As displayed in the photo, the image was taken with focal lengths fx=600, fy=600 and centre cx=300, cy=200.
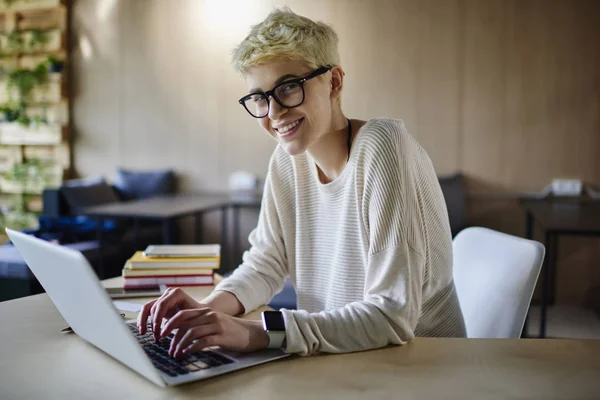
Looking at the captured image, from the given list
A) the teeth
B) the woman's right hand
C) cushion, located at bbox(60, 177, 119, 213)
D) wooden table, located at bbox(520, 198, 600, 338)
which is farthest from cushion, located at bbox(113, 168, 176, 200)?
the woman's right hand

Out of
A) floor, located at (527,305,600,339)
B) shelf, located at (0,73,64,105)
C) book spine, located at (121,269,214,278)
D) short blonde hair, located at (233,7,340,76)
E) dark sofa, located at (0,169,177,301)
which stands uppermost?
shelf, located at (0,73,64,105)

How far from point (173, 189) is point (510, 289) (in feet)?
15.0

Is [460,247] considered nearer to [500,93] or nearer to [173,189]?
[500,93]

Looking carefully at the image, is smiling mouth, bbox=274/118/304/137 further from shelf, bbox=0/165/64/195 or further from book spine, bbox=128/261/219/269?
shelf, bbox=0/165/64/195

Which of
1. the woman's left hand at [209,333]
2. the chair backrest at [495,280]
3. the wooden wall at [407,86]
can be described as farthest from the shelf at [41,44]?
the woman's left hand at [209,333]

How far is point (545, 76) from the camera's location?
184 inches

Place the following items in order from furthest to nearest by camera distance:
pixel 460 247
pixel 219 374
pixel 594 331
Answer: pixel 594 331 → pixel 460 247 → pixel 219 374

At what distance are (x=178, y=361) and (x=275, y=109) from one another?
1.91ft

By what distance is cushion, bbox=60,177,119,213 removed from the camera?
4680 mm

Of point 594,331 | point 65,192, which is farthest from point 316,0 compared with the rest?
point 594,331

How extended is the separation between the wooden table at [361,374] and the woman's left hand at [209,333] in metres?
0.06

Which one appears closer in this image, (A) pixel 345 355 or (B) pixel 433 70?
(A) pixel 345 355

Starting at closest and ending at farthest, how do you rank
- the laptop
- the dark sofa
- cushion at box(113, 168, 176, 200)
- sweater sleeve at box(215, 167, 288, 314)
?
1. the laptop
2. sweater sleeve at box(215, 167, 288, 314)
3. the dark sofa
4. cushion at box(113, 168, 176, 200)

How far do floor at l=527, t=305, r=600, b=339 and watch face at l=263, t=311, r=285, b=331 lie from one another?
10.4ft
